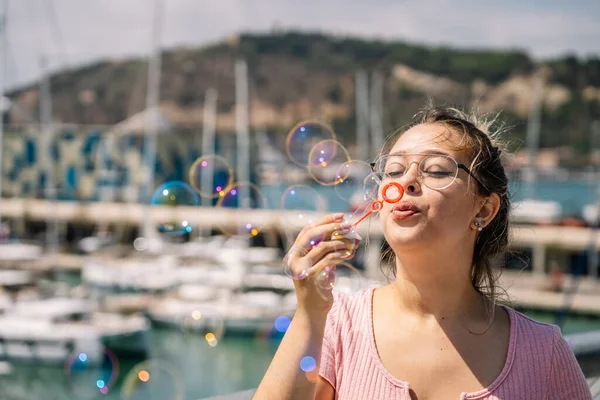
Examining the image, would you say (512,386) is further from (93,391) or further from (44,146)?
(44,146)

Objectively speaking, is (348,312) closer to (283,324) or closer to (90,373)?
(283,324)

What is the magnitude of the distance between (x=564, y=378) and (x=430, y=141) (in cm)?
68

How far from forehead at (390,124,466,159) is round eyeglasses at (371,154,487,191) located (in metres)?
0.03

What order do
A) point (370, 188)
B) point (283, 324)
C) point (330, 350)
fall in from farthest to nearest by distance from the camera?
point (283, 324), point (370, 188), point (330, 350)

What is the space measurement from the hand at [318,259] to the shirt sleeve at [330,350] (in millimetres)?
172

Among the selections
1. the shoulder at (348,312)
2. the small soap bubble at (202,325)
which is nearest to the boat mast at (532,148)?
the small soap bubble at (202,325)

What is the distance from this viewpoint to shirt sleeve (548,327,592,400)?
192cm

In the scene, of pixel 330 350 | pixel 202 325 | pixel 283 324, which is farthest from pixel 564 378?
pixel 202 325

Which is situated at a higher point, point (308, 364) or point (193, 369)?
point (308, 364)

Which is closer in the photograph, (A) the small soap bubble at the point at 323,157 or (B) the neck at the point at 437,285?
(B) the neck at the point at 437,285

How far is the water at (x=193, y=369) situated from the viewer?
62.3 feet

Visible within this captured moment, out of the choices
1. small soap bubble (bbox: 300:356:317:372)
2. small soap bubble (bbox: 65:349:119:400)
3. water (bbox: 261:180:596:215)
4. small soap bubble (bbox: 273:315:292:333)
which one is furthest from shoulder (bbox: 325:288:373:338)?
water (bbox: 261:180:596:215)

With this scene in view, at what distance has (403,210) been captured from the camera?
6.06 ft

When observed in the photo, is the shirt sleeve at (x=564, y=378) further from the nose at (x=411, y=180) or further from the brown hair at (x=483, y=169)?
the nose at (x=411, y=180)
